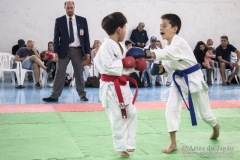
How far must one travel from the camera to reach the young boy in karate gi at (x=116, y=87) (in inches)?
128

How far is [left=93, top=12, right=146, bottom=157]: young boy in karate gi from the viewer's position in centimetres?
326

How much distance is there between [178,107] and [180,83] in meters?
0.25

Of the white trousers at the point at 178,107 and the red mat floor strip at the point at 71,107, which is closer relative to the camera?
the white trousers at the point at 178,107

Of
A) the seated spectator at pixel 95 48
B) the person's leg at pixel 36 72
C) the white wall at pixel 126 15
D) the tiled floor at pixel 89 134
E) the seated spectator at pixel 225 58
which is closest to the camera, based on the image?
the tiled floor at pixel 89 134

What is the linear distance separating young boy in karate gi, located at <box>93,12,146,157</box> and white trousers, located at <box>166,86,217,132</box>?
395 mm

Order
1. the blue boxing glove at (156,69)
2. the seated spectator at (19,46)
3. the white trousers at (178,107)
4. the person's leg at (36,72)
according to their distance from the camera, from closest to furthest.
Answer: the white trousers at (178,107) → the blue boxing glove at (156,69) → the person's leg at (36,72) → the seated spectator at (19,46)

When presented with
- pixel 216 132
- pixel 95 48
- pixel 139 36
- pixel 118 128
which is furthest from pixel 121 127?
pixel 139 36

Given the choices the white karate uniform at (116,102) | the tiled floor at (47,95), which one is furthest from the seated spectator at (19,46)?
the white karate uniform at (116,102)

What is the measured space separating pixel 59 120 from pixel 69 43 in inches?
87.3

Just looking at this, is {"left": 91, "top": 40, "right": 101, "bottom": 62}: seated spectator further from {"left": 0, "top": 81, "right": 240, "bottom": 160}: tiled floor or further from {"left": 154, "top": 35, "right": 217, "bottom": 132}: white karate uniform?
{"left": 154, "top": 35, "right": 217, "bottom": 132}: white karate uniform

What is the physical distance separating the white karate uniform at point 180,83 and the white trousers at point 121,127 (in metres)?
0.42

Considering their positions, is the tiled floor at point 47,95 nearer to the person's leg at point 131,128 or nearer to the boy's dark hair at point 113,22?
the person's leg at point 131,128

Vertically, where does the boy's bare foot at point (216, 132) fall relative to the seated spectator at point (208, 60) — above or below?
below

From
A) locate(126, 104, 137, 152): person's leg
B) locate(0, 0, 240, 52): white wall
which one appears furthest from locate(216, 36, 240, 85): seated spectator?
locate(126, 104, 137, 152): person's leg
